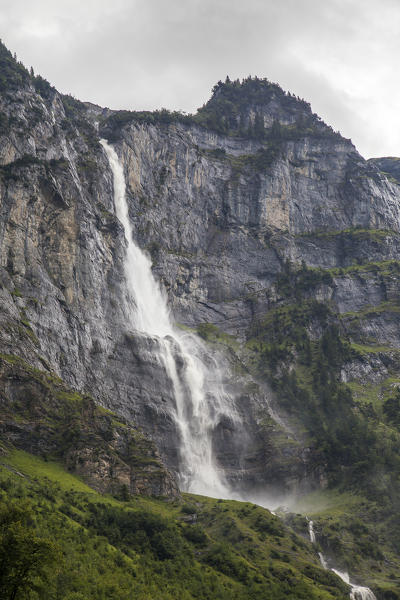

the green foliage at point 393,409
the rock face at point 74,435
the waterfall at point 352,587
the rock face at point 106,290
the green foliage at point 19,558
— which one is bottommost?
the waterfall at point 352,587

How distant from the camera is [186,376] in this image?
142375 mm

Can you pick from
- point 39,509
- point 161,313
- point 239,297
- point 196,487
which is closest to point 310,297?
point 239,297

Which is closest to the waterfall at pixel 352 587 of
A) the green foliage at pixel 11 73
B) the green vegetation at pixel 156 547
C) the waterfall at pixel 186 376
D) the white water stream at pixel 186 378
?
the white water stream at pixel 186 378

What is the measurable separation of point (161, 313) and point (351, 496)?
70.2 metres

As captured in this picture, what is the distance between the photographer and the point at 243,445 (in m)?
137

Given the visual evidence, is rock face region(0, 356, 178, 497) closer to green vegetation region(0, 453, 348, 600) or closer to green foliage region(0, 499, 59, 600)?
green vegetation region(0, 453, 348, 600)

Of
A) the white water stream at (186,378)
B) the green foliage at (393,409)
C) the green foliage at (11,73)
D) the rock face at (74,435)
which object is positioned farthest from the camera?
the green foliage at (11,73)

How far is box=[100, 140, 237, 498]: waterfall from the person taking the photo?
425 ft

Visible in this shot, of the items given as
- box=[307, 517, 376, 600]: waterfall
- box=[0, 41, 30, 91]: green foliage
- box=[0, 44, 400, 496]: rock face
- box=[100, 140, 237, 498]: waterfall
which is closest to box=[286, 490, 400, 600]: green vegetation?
box=[307, 517, 376, 600]: waterfall

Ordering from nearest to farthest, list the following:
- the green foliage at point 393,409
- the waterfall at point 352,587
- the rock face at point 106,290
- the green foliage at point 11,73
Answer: the waterfall at point 352,587
the rock face at point 106,290
the green foliage at point 393,409
the green foliage at point 11,73

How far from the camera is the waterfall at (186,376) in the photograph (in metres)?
130

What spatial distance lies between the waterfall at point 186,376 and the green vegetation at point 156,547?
23987mm

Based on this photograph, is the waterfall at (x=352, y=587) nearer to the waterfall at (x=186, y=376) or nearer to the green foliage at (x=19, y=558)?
the waterfall at (x=186, y=376)

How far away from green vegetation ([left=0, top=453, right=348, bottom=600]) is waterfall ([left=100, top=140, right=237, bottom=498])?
23987mm
